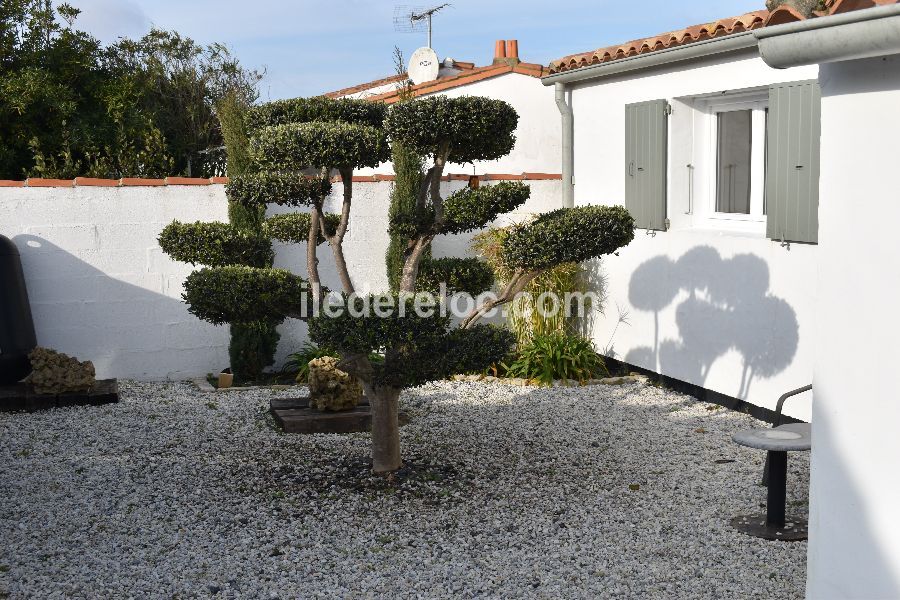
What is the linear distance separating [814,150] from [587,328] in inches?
147

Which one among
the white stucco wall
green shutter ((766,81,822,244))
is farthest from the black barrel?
green shutter ((766,81,822,244))

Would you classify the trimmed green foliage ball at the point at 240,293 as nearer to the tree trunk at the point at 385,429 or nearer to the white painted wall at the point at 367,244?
the tree trunk at the point at 385,429

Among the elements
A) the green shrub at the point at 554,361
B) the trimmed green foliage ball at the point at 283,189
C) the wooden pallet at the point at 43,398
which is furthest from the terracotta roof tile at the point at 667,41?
the wooden pallet at the point at 43,398

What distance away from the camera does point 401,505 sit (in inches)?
231

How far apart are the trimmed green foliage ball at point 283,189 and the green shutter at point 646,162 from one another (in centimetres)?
361

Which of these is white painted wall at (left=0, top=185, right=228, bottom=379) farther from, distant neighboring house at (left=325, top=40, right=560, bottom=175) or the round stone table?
the round stone table

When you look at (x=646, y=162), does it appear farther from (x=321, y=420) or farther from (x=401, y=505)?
(x=401, y=505)

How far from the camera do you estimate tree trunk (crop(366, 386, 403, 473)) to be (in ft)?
20.6

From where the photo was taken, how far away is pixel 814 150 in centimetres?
688

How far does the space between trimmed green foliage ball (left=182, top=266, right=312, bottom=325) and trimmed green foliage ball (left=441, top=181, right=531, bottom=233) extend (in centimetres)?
115

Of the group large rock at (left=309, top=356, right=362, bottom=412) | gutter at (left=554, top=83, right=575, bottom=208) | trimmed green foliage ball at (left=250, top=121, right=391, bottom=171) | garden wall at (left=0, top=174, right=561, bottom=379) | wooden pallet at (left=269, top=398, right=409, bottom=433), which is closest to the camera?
trimmed green foliage ball at (left=250, top=121, right=391, bottom=171)

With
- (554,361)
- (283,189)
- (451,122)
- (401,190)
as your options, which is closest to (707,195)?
(554,361)

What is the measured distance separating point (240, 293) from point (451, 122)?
1.76m

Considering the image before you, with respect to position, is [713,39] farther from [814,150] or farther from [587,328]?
[587,328]
